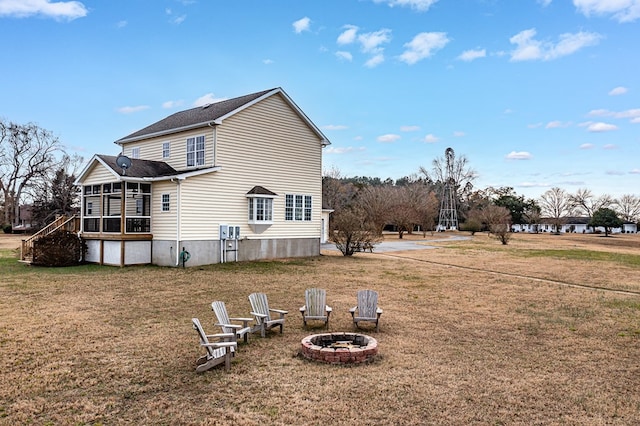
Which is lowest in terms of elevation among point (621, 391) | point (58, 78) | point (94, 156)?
point (621, 391)

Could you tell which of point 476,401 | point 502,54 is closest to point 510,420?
point 476,401

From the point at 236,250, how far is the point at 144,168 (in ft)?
19.6

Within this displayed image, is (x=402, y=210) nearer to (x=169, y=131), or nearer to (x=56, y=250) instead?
(x=169, y=131)

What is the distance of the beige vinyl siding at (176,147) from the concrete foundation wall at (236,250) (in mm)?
4037

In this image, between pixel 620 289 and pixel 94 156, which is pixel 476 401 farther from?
pixel 94 156

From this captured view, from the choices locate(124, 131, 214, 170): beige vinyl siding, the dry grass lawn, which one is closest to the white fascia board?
locate(124, 131, 214, 170): beige vinyl siding

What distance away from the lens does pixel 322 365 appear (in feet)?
23.9

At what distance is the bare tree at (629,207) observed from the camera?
10144 cm

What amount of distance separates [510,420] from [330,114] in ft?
101

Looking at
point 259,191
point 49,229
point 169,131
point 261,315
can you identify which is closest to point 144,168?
point 169,131

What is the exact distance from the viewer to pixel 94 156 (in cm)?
2170

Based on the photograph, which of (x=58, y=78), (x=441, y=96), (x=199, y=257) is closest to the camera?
(x=199, y=257)

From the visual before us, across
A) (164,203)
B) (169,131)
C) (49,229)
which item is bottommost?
(49,229)

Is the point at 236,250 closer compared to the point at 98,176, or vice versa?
the point at 98,176
